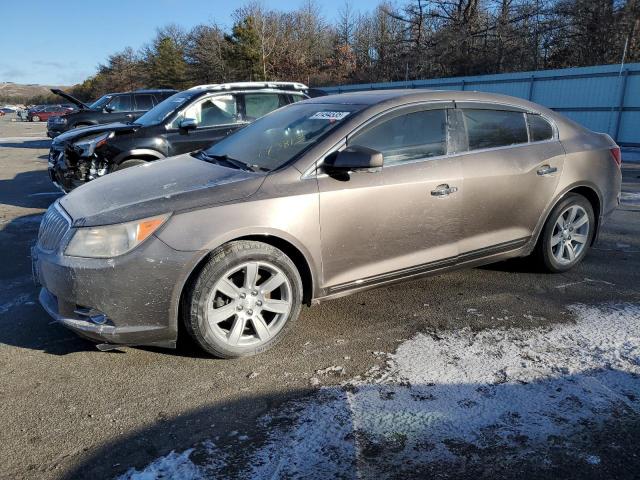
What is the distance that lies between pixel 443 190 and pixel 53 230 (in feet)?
8.89

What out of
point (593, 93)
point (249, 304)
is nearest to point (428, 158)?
point (249, 304)

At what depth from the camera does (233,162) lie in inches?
151

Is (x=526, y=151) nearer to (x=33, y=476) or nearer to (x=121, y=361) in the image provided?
(x=121, y=361)

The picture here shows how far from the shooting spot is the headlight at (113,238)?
2941mm

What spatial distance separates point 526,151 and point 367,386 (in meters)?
2.58

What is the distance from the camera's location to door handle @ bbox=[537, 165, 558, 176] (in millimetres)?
4308

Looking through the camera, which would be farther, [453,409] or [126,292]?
[126,292]

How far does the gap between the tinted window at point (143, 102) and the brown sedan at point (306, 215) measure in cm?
1286

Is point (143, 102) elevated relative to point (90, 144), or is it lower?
elevated

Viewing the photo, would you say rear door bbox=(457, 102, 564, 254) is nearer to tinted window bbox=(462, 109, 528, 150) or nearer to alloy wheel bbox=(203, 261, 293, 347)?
tinted window bbox=(462, 109, 528, 150)

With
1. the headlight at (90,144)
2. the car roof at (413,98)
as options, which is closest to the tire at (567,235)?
the car roof at (413,98)

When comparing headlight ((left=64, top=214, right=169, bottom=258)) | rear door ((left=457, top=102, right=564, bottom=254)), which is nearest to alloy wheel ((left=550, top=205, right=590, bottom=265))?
rear door ((left=457, top=102, right=564, bottom=254))

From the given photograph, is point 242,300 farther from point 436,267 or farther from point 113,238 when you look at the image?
point 436,267

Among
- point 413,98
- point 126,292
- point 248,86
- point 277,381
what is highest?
point 248,86
